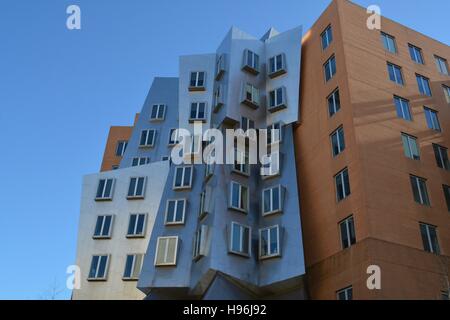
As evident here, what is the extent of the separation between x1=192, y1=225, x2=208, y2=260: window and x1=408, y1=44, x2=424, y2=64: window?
67.8 ft

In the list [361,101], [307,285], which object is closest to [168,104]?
[361,101]

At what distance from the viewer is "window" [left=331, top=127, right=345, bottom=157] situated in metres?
29.8

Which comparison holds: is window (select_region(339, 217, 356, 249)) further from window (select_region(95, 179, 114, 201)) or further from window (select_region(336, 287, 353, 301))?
window (select_region(95, 179, 114, 201))

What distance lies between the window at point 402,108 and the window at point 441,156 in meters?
2.77

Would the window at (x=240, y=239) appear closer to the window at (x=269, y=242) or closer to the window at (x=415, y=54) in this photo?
the window at (x=269, y=242)

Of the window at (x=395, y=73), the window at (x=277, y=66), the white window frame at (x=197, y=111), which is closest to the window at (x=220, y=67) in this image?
the white window frame at (x=197, y=111)

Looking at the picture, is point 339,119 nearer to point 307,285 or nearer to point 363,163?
point 363,163

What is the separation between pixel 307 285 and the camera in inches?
1123

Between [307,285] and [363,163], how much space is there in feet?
26.4

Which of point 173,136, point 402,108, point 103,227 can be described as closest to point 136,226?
point 103,227

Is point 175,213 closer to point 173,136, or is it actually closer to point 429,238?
point 173,136

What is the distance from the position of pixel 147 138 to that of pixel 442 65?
86.3 feet

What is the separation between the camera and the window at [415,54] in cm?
3623

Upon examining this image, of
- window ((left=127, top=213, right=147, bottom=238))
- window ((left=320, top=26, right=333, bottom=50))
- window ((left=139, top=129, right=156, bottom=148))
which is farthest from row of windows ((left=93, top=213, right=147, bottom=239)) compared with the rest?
window ((left=320, top=26, right=333, bottom=50))
